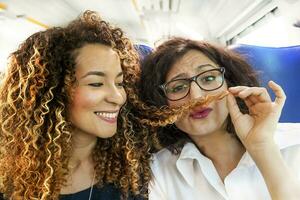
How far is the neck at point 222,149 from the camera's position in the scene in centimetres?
145

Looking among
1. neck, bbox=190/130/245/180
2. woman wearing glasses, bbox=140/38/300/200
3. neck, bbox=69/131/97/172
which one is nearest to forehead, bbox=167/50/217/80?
woman wearing glasses, bbox=140/38/300/200

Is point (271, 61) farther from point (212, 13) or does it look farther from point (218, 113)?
point (212, 13)

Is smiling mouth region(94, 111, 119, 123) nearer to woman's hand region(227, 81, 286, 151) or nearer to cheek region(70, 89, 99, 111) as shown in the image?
cheek region(70, 89, 99, 111)

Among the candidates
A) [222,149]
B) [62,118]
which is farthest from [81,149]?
[222,149]

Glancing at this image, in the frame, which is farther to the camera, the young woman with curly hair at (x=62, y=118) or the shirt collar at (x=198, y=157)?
the shirt collar at (x=198, y=157)

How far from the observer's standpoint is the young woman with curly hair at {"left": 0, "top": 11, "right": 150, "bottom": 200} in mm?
1288

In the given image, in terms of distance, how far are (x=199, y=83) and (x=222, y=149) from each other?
31cm

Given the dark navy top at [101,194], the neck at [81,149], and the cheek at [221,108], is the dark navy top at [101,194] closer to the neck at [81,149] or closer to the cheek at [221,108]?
the neck at [81,149]

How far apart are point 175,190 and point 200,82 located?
47 cm

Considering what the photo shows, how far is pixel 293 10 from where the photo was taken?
2760mm

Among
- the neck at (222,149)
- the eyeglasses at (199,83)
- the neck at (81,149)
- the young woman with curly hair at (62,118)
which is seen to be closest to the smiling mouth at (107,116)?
the young woman with curly hair at (62,118)

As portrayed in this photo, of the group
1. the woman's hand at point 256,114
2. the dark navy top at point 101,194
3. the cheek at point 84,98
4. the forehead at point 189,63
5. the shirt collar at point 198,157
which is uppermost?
the forehead at point 189,63

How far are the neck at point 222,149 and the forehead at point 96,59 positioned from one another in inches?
19.2

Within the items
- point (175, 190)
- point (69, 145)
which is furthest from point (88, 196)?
point (175, 190)
